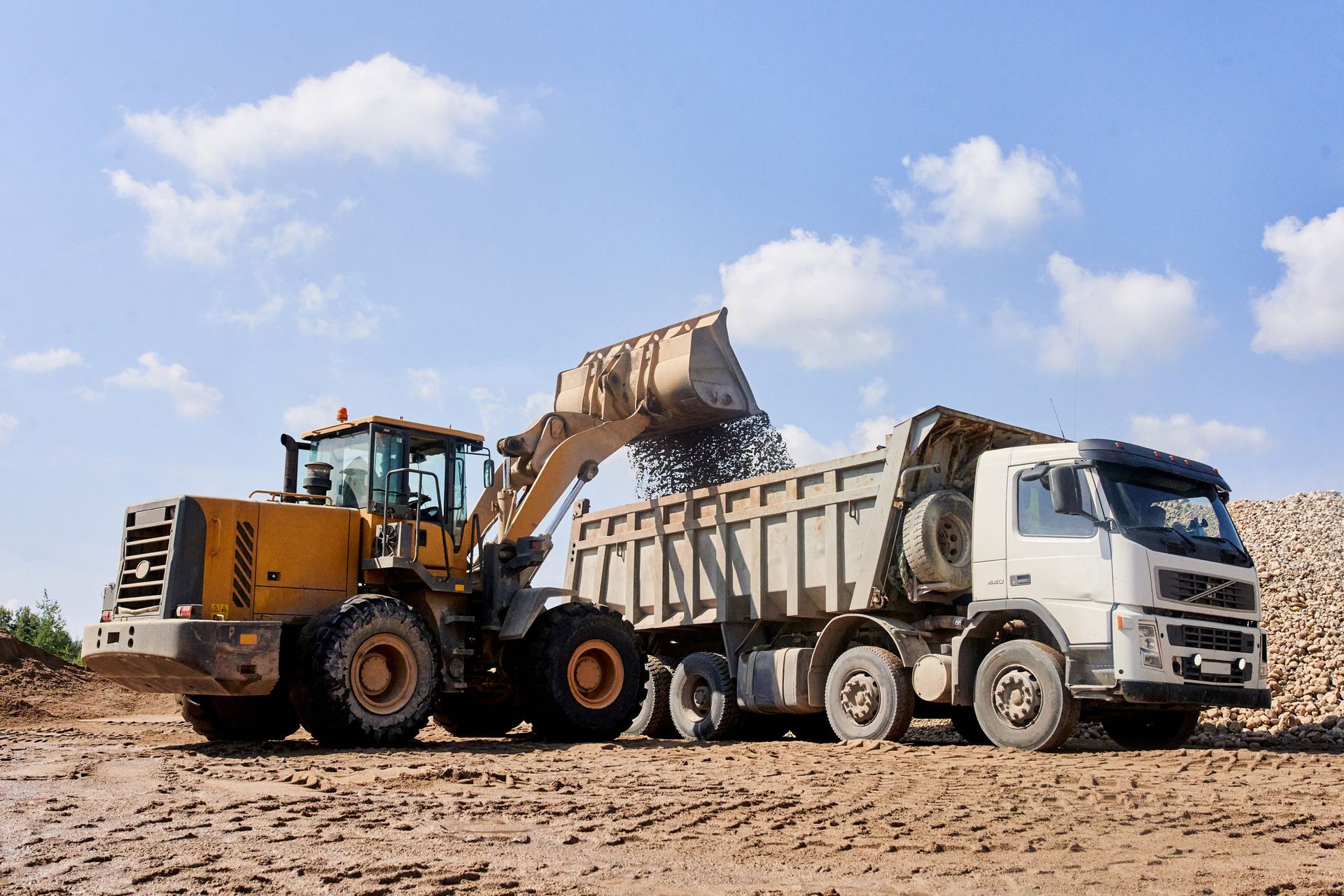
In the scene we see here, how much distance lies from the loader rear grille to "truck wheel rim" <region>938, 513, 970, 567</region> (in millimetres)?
6009

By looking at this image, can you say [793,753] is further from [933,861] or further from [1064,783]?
[933,861]

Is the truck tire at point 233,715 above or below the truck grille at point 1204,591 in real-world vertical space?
below

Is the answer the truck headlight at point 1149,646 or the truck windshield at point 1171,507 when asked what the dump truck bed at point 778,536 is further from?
the truck headlight at point 1149,646

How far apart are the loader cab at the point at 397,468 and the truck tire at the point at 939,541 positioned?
435 cm

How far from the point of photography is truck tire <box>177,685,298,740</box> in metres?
11.1

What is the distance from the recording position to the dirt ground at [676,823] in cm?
474

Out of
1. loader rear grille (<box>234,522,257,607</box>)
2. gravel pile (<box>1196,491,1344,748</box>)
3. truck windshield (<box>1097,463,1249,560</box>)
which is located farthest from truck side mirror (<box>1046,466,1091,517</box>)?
loader rear grille (<box>234,522,257,607</box>)

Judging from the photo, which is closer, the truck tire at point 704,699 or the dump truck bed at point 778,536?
the dump truck bed at point 778,536

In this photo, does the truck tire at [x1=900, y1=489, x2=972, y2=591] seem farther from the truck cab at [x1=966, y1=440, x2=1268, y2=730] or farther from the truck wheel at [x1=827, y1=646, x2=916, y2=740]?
the truck wheel at [x1=827, y1=646, x2=916, y2=740]

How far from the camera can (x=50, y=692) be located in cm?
1811

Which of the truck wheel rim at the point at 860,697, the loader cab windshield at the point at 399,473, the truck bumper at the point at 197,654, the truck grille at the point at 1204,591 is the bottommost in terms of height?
the truck wheel rim at the point at 860,697

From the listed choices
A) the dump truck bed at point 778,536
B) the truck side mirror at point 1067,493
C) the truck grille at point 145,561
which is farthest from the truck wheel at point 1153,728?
the truck grille at point 145,561

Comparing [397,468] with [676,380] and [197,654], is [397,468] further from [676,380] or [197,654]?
[676,380]

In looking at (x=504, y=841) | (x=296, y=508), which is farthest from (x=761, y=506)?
(x=504, y=841)
